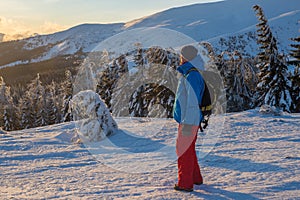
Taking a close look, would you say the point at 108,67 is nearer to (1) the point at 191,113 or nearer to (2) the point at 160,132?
(2) the point at 160,132

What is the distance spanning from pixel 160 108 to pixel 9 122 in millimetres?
34667

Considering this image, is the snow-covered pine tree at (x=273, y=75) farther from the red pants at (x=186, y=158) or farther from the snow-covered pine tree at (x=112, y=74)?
the red pants at (x=186, y=158)

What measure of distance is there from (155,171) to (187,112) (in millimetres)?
1831

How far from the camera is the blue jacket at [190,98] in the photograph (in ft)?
15.9

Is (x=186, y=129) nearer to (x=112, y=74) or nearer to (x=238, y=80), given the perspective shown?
(x=238, y=80)

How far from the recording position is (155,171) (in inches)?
248

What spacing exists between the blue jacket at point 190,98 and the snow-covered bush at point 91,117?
543 cm

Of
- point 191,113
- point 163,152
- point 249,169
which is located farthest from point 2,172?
point 249,169

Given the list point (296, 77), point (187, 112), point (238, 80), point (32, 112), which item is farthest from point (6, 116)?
point (187, 112)

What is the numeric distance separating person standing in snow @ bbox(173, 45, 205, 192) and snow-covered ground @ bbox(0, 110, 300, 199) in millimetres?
283

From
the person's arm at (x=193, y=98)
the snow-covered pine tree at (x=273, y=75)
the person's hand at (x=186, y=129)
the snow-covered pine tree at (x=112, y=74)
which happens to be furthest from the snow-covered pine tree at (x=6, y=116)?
the person's arm at (x=193, y=98)

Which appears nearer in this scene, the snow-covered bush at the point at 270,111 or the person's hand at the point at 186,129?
the person's hand at the point at 186,129

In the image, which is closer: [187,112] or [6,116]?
[187,112]

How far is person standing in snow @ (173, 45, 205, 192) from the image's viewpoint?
4871 millimetres
